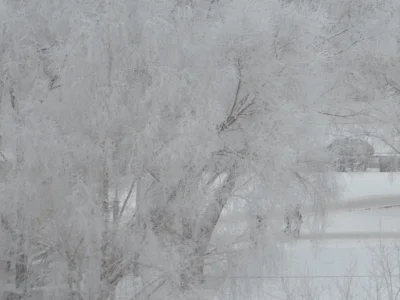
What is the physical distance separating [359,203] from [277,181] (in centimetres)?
978

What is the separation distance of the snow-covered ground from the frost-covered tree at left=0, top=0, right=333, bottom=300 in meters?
1.16

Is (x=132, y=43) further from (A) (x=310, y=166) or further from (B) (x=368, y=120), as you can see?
(B) (x=368, y=120)

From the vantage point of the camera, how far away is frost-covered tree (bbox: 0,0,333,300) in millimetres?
8391

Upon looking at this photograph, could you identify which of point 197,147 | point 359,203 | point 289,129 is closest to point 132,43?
point 197,147

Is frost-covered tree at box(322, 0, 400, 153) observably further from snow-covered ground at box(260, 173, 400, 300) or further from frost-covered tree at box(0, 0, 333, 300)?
frost-covered tree at box(0, 0, 333, 300)

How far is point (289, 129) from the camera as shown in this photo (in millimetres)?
9344

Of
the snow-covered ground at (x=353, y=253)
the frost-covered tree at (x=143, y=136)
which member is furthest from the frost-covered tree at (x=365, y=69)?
the frost-covered tree at (x=143, y=136)

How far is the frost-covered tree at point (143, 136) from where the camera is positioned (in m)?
8.39

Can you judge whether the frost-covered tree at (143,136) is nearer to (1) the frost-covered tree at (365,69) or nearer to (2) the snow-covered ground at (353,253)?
(2) the snow-covered ground at (353,253)

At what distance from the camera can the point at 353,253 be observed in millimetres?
12680

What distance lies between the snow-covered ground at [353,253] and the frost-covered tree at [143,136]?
3.80 ft

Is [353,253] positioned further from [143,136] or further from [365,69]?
[143,136]

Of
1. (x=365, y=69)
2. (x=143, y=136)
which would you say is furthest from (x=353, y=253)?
(x=143, y=136)

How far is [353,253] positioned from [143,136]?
5.67 m
